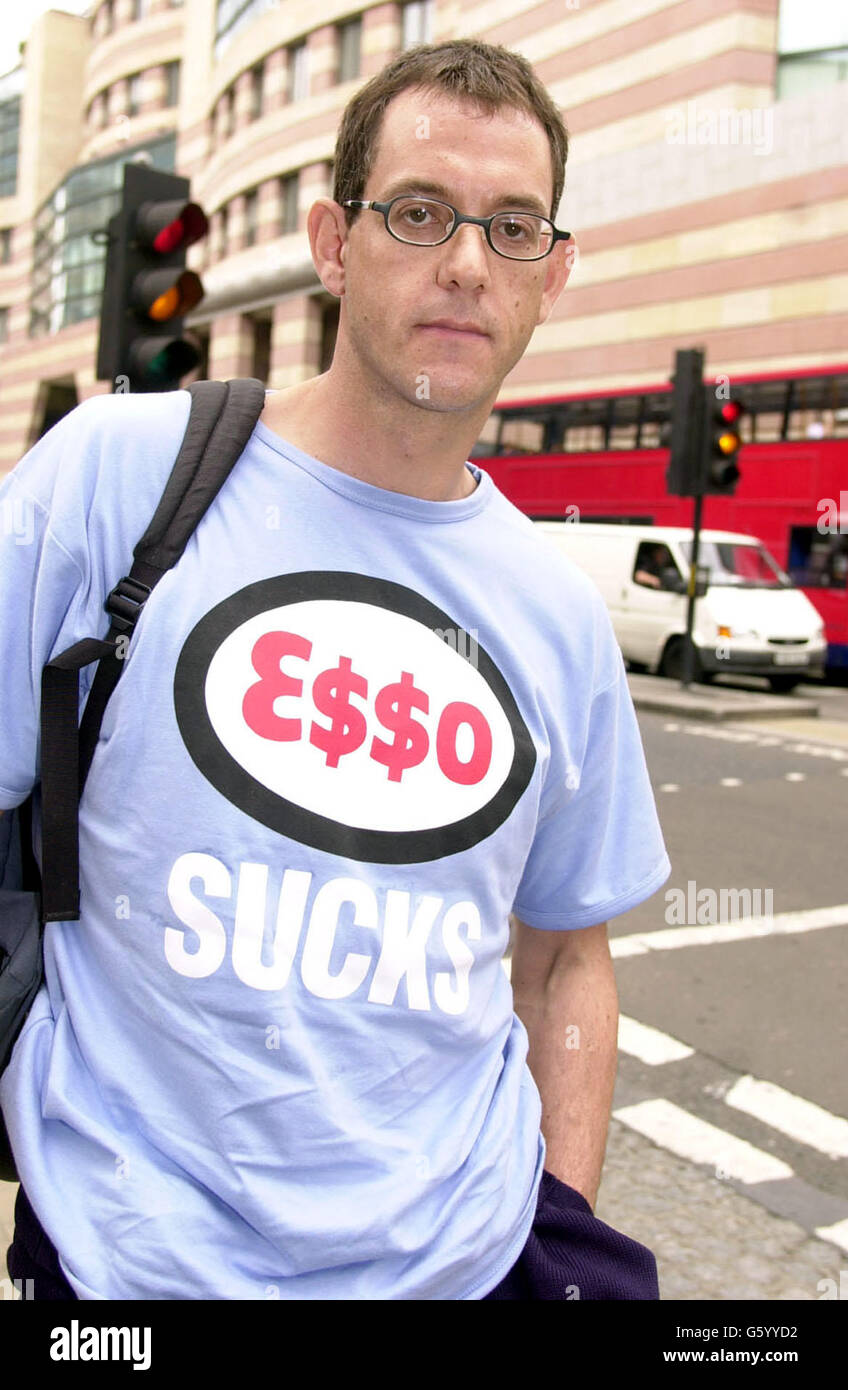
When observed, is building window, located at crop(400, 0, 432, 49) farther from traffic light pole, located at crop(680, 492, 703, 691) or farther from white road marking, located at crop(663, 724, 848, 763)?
white road marking, located at crop(663, 724, 848, 763)

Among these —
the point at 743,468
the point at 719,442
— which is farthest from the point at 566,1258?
the point at 743,468

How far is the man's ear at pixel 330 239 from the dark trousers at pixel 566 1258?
1074 mm

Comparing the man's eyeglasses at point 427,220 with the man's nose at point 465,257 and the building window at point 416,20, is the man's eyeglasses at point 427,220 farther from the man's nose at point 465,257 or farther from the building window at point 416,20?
the building window at point 416,20

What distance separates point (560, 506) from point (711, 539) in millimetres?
4447

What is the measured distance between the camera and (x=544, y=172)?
147cm

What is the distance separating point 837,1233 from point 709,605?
39.7ft

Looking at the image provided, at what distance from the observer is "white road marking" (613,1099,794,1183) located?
3.45 metres

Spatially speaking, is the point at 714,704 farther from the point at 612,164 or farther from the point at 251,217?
the point at 251,217

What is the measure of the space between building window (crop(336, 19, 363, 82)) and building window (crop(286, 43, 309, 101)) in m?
1.39

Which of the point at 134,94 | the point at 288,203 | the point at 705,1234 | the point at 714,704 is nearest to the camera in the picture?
the point at 705,1234

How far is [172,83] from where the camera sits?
148 feet

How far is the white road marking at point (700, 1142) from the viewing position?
345cm

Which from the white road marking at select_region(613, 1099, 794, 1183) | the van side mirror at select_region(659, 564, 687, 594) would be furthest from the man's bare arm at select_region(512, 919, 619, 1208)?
the van side mirror at select_region(659, 564, 687, 594)
